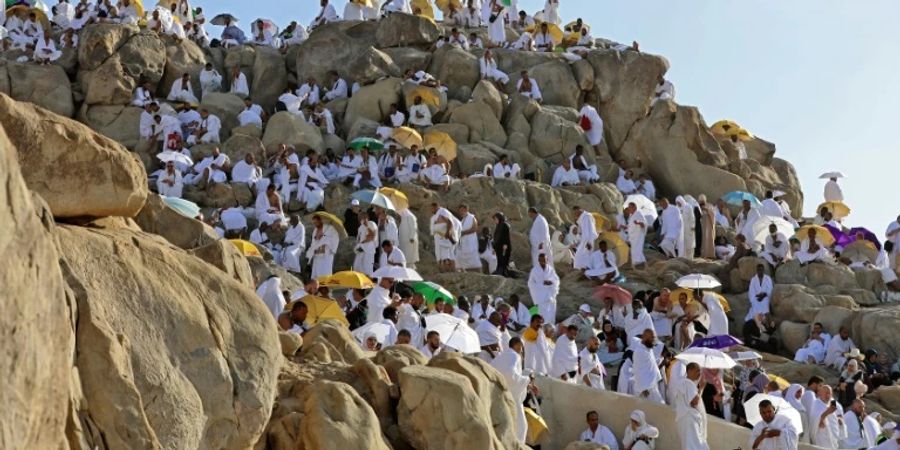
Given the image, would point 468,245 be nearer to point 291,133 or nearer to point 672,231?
point 672,231

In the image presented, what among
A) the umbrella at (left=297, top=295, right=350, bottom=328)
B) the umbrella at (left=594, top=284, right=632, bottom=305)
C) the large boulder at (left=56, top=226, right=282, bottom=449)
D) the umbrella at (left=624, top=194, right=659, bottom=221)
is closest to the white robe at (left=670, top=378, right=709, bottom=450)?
the umbrella at (left=297, top=295, right=350, bottom=328)

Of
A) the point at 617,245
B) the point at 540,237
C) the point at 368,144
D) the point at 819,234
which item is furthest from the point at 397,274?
the point at 819,234

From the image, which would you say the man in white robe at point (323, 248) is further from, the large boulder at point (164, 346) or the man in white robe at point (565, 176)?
the large boulder at point (164, 346)

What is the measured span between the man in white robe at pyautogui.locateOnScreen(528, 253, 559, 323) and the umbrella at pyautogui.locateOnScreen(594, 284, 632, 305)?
925 mm

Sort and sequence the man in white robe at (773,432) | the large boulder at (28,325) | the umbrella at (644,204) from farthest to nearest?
the umbrella at (644,204) < the man in white robe at (773,432) < the large boulder at (28,325)

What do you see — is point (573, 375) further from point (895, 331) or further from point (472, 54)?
point (472, 54)

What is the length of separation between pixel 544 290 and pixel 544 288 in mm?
31

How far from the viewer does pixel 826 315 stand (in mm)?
25547

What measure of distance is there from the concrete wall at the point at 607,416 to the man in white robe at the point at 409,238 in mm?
8885

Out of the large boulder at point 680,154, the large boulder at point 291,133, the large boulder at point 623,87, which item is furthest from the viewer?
the large boulder at point 623,87

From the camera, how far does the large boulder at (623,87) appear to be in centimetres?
3678

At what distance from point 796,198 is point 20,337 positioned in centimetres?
3078

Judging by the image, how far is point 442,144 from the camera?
106 feet

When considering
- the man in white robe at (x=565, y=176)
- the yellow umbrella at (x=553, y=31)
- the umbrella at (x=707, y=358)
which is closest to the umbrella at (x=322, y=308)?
the umbrella at (x=707, y=358)
